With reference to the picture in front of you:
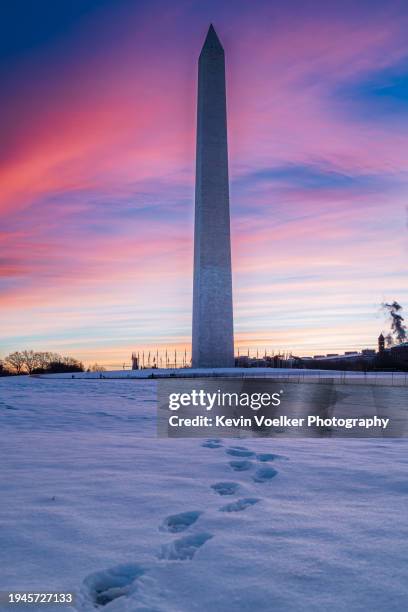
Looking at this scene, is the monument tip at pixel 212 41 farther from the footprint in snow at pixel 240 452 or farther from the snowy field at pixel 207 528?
the snowy field at pixel 207 528

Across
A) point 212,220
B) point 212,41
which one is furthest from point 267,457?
point 212,41

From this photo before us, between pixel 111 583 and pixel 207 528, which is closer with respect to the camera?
pixel 111 583

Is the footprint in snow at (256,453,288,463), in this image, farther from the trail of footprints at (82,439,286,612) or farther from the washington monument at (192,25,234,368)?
the washington monument at (192,25,234,368)

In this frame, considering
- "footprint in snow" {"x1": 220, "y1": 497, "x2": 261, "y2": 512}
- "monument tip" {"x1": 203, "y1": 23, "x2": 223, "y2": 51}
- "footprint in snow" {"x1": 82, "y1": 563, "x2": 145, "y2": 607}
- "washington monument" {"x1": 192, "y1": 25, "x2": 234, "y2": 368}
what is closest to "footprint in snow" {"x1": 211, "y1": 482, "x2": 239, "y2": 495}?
"footprint in snow" {"x1": 220, "y1": 497, "x2": 261, "y2": 512}

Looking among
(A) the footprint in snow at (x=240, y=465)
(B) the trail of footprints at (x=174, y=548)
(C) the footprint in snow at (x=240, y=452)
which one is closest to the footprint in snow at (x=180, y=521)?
(B) the trail of footprints at (x=174, y=548)

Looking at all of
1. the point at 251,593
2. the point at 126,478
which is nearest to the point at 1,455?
the point at 126,478

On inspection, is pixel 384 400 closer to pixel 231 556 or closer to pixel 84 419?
pixel 84 419

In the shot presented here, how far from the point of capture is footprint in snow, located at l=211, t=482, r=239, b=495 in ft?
11.0

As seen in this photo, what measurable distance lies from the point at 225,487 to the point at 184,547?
1.10 meters

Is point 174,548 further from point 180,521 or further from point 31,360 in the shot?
point 31,360

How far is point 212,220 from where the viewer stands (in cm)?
3231

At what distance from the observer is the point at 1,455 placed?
173 inches

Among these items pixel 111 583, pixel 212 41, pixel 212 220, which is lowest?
pixel 111 583

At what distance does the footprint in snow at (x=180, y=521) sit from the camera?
2.63 m
